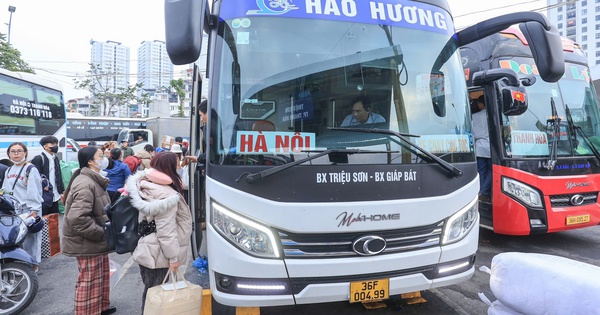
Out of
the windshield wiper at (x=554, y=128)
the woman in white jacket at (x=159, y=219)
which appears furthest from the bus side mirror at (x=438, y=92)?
the windshield wiper at (x=554, y=128)

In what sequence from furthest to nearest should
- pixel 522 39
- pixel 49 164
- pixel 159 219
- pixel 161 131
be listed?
pixel 161 131 < pixel 49 164 < pixel 522 39 < pixel 159 219

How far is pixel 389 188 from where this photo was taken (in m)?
2.54

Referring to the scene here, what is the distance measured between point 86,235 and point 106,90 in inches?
1670

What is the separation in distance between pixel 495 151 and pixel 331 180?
3.73 meters

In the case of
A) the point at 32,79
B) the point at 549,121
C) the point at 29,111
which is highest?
the point at 32,79

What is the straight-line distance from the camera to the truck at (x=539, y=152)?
4.78 meters

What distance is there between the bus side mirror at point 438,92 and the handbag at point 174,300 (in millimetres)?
2424

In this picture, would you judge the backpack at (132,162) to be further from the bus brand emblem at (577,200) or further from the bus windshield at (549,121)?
the bus brand emblem at (577,200)

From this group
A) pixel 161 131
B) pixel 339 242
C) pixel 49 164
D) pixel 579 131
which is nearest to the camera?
pixel 339 242

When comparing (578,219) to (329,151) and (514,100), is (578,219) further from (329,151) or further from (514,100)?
(329,151)

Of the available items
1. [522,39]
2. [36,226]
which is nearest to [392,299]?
[36,226]

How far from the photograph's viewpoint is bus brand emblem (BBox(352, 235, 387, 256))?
2.44 metres

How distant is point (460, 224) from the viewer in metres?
2.79

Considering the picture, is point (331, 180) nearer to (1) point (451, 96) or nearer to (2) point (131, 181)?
(1) point (451, 96)
